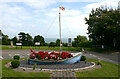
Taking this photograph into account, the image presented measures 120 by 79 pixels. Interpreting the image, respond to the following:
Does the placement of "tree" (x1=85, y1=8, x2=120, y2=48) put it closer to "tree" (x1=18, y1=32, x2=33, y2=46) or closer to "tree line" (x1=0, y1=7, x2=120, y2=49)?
"tree line" (x1=0, y1=7, x2=120, y2=49)

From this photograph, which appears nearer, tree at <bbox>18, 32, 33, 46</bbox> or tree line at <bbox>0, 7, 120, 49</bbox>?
tree line at <bbox>0, 7, 120, 49</bbox>

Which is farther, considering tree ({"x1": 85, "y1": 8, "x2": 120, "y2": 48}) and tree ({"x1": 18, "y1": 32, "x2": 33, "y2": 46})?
tree ({"x1": 18, "y1": 32, "x2": 33, "y2": 46})

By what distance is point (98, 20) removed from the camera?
95.5 feet

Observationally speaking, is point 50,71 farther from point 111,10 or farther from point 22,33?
point 22,33

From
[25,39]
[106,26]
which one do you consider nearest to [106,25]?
[106,26]

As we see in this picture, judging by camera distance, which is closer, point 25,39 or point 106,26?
point 106,26

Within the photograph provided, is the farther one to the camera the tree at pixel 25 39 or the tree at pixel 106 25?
the tree at pixel 25 39

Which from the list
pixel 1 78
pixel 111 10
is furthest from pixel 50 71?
pixel 111 10

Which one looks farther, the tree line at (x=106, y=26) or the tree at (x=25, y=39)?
the tree at (x=25, y=39)

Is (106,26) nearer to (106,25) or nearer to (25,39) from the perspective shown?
(106,25)

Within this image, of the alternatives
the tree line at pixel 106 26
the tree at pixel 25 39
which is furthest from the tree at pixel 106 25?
the tree at pixel 25 39

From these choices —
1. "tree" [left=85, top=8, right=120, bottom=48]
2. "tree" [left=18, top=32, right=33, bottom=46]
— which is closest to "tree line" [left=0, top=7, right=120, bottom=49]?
"tree" [left=85, top=8, right=120, bottom=48]

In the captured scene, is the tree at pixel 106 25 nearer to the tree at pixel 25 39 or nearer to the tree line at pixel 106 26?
the tree line at pixel 106 26

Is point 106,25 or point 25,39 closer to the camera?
point 106,25
